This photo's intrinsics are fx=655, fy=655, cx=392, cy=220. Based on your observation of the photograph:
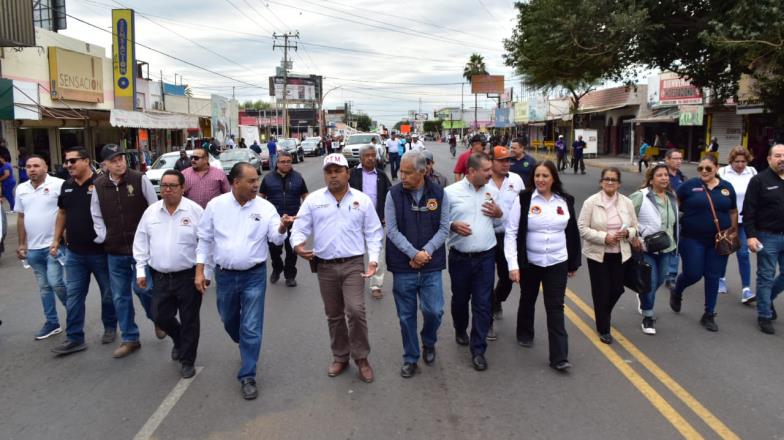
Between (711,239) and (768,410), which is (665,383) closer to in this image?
(768,410)

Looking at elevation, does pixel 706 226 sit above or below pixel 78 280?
above

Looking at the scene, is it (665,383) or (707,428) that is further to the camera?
(665,383)

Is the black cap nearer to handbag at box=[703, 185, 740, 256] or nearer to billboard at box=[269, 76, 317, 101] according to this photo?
handbag at box=[703, 185, 740, 256]

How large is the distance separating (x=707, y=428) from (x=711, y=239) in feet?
8.57

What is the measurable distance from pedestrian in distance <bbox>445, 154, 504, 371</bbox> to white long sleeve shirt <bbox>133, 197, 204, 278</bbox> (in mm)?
2072

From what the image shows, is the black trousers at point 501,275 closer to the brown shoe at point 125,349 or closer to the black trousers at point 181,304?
the black trousers at point 181,304

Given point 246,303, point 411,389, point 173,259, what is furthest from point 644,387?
point 173,259

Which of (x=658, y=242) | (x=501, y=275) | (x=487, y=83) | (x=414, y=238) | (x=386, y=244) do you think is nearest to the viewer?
(x=414, y=238)

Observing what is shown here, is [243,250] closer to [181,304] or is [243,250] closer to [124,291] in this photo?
[181,304]

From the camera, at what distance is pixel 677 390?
16.0 ft

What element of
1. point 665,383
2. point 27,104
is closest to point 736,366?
point 665,383

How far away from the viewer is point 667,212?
627cm

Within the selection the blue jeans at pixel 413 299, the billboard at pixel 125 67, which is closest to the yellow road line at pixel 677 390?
the blue jeans at pixel 413 299

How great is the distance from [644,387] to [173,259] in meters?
3.73
